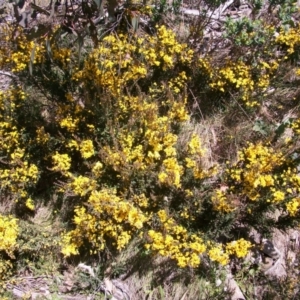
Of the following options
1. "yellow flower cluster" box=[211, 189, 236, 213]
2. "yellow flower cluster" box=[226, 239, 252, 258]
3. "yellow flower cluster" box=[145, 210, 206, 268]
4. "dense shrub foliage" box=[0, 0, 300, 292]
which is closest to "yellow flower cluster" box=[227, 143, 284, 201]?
"dense shrub foliage" box=[0, 0, 300, 292]

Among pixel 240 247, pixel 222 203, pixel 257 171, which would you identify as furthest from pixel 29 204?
pixel 257 171

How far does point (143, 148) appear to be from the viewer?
164 inches

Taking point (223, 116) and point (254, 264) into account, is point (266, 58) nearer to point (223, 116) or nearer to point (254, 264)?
point (223, 116)

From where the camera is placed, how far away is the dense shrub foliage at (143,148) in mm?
3811

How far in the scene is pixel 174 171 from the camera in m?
3.86

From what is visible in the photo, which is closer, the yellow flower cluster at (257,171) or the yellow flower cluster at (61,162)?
the yellow flower cluster at (257,171)

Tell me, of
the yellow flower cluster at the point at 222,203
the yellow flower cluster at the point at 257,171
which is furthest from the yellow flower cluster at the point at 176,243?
the yellow flower cluster at the point at 257,171

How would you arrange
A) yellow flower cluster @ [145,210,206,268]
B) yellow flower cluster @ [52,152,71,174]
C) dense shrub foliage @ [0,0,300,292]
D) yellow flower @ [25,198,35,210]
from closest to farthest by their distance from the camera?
yellow flower cluster @ [145,210,206,268], dense shrub foliage @ [0,0,300,292], yellow flower cluster @ [52,152,71,174], yellow flower @ [25,198,35,210]

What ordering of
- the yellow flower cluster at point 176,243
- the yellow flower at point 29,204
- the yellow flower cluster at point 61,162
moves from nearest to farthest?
the yellow flower cluster at point 176,243
the yellow flower cluster at point 61,162
the yellow flower at point 29,204

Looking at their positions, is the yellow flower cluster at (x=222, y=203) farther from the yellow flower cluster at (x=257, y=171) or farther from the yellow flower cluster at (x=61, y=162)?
the yellow flower cluster at (x=61, y=162)

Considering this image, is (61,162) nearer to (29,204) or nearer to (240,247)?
(29,204)

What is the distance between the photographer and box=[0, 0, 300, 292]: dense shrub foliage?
3.81 metres

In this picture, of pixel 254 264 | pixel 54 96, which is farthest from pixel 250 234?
pixel 54 96

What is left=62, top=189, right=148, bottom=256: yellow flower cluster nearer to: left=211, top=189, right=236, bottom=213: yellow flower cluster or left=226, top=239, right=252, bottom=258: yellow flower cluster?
→ left=211, top=189, right=236, bottom=213: yellow flower cluster
